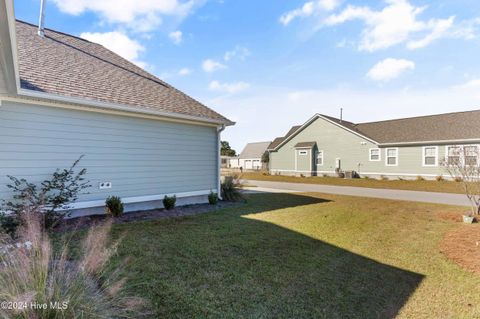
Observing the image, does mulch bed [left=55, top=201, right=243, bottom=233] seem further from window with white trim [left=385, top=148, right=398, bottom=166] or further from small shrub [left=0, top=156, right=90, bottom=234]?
window with white trim [left=385, top=148, right=398, bottom=166]

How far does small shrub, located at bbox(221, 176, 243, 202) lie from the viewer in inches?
398

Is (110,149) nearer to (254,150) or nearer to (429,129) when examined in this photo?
(429,129)

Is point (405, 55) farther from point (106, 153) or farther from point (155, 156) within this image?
point (106, 153)

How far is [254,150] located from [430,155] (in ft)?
97.8

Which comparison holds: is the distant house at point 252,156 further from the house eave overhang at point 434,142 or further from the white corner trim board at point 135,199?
the white corner trim board at point 135,199

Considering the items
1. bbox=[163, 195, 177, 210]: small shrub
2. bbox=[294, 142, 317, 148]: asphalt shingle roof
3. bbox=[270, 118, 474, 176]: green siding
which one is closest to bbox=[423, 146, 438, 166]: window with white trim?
bbox=[270, 118, 474, 176]: green siding

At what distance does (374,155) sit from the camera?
21.8 meters

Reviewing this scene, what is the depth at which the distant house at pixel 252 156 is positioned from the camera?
44.8 m

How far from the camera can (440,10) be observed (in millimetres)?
8727

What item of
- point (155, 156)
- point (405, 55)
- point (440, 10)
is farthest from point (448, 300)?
point (405, 55)

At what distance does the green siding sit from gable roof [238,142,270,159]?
664 inches

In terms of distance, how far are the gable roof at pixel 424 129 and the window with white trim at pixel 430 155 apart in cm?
68

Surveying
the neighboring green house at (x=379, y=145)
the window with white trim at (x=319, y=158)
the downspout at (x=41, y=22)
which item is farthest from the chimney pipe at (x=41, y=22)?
the window with white trim at (x=319, y=158)

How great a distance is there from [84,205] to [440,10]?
1247 centimetres
